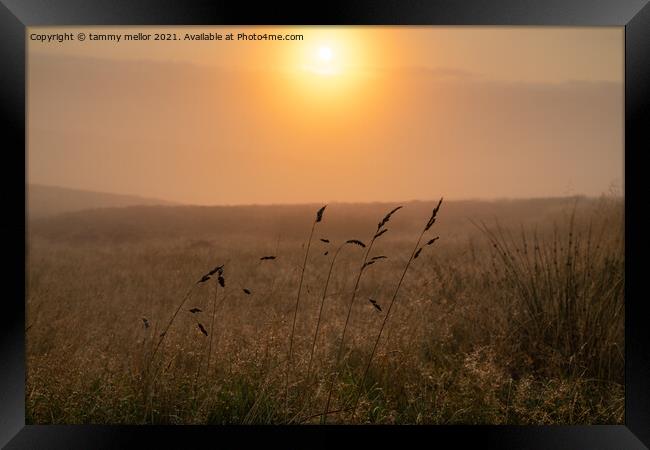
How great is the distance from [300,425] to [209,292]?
1.35m

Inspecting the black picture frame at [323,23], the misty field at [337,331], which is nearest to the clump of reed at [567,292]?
the misty field at [337,331]

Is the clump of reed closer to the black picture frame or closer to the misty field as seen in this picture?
the misty field

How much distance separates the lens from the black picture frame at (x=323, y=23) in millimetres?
2549

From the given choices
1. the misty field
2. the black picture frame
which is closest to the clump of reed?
the misty field

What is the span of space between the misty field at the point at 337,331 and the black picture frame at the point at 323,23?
0.61ft

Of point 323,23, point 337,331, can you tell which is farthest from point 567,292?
point 323,23

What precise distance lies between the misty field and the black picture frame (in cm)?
19

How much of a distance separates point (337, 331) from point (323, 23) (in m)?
1.53

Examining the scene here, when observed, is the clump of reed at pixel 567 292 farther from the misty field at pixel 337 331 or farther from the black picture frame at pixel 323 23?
the black picture frame at pixel 323 23

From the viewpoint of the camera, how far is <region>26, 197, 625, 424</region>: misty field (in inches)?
113

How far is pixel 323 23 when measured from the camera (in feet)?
8.41

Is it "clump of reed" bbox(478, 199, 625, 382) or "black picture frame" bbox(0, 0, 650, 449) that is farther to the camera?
"clump of reed" bbox(478, 199, 625, 382)

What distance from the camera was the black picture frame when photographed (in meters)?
2.55

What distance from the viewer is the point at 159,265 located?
457cm
